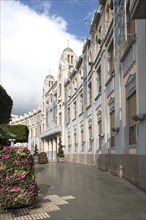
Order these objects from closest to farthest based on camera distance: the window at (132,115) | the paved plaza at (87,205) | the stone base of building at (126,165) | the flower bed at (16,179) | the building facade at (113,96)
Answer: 1. the paved plaza at (87,205)
2. the flower bed at (16,179)
3. the stone base of building at (126,165)
4. the building facade at (113,96)
5. the window at (132,115)

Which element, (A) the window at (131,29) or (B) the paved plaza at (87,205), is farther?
(A) the window at (131,29)

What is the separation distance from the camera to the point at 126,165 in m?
14.5

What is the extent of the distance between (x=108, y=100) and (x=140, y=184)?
8634 mm

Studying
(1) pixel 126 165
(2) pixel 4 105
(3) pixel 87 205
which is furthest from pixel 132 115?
(2) pixel 4 105

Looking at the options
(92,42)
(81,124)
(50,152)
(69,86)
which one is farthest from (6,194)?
(50,152)

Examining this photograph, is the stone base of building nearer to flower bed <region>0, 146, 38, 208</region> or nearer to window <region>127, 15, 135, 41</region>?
flower bed <region>0, 146, 38, 208</region>

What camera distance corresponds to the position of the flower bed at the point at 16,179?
8.46 m

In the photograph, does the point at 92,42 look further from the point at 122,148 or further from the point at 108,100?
the point at 122,148

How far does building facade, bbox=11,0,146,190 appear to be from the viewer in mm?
12070

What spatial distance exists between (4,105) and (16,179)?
12.9m

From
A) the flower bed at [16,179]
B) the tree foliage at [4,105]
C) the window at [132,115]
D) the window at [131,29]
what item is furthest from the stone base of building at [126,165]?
the tree foliage at [4,105]

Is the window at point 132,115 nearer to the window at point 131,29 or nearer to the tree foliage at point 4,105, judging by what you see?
the window at point 131,29

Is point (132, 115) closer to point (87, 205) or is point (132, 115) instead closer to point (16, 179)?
point (87, 205)

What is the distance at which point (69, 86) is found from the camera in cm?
4056
